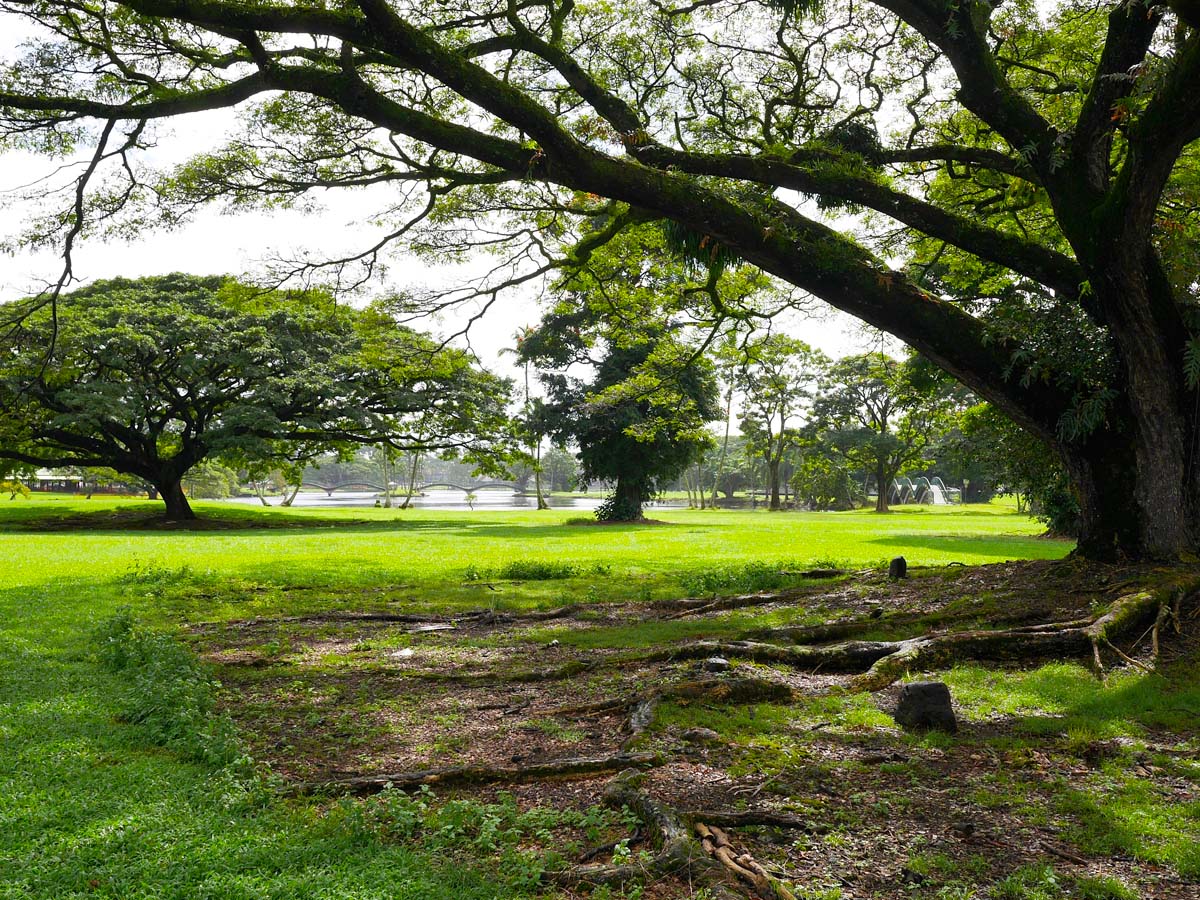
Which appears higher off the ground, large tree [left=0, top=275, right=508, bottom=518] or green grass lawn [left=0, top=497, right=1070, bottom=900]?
large tree [left=0, top=275, right=508, bottom=518]

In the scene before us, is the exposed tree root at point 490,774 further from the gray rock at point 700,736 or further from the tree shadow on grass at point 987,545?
the tree shadow on grass at point 987,545

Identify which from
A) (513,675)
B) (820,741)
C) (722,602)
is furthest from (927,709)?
(722,602)

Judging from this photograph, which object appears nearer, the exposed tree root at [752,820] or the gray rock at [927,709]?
the exposed tree root at [752,820]

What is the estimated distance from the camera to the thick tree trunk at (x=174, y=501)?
29500 millimetres

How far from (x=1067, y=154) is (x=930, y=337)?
2515 millimetres

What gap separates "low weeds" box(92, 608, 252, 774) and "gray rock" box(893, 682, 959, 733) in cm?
370

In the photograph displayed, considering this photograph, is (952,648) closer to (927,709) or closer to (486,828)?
(927,709)

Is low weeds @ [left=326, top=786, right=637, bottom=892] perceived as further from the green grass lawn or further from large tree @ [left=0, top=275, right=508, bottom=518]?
large tree @ [left=0, top=275, right=508, bottom=518]

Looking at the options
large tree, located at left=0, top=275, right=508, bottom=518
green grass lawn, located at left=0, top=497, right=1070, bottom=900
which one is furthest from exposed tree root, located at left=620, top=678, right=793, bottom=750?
large tree, located at left=0, top=275, right=508, bottom=518

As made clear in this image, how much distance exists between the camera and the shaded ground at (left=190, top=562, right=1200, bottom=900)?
3.06 meters

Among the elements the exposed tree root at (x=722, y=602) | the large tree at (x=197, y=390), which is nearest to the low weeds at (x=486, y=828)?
the exposed tree root at (x=722, y=602)

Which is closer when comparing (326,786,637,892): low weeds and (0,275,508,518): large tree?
(326,786,637,892): low weeds

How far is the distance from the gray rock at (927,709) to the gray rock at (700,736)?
1212 millimetres

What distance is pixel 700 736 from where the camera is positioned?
4.39 meters
